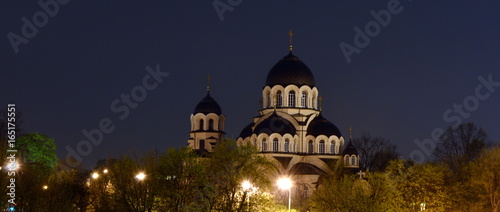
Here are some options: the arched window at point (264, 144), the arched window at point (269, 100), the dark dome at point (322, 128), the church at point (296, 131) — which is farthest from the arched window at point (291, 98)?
the arched window at point (264, 144)

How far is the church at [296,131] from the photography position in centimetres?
7025

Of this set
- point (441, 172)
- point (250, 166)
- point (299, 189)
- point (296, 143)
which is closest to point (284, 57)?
point (296, 143)

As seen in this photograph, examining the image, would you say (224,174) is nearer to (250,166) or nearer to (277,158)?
(250,166)

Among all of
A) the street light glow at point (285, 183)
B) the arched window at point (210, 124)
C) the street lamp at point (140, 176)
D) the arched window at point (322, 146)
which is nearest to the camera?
the street light glow at point (285, 183)

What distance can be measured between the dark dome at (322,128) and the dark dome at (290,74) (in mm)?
4657

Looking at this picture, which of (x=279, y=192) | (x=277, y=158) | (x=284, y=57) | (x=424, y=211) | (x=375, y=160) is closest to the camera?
(x=424, y=211)

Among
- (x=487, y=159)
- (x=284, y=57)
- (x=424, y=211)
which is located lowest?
(x=424, y=211)

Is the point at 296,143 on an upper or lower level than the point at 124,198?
upper

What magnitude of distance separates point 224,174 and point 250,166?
5.40 feet

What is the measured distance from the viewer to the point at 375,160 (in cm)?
9025

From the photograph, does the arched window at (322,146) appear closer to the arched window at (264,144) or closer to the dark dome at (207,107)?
the arched window at (264,144)

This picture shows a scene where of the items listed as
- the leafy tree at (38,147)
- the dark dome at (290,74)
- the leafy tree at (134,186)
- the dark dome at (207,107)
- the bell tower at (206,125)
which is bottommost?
the leafy tree at (134,186)

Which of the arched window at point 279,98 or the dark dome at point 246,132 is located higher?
the arched window at point 279,98

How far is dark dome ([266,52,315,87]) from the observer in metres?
76.9
